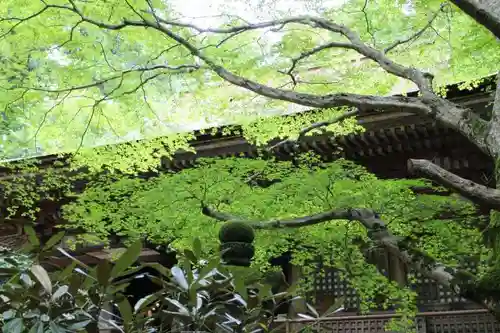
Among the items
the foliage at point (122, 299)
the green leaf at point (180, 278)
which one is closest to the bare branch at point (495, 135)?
the foliage at point (122, 299)

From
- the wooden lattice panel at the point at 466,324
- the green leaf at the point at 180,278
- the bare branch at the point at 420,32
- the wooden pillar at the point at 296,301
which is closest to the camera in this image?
the green leaf at the point at 180,278

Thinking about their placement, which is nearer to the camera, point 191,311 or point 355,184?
point 191,311

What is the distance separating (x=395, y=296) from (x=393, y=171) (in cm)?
273

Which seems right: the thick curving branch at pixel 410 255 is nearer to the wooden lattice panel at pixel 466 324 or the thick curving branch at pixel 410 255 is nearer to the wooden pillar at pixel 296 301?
the wooden lattice panel at pixel 466 324

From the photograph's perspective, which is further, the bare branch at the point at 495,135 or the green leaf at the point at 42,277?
the bare branch at the point at 495,135

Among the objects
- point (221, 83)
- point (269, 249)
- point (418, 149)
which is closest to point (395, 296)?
point (269, 249)

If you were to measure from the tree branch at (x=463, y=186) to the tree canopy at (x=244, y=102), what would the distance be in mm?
871

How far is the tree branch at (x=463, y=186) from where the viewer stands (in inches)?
157

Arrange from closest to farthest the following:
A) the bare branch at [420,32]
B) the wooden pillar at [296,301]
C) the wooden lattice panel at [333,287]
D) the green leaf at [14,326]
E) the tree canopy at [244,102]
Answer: the green leaf at [14,326] < the tree canopy at [244,102] < the bare branch at [420,32] < the wooden pillar at [296,301] < the wooden lattice panel at [333,287]

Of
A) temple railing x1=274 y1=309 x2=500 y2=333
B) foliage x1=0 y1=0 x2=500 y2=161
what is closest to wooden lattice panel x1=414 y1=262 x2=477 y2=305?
temple railing x1=274 y1=309 x2=500 y2=333

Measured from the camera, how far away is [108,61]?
6.61 metres

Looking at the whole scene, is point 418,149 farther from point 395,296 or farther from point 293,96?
point 293,96

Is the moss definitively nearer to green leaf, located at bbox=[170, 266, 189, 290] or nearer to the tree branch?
green leaf, located at bbox=[170, 266, 189, 290]

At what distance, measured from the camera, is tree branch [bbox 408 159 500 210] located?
398cm
